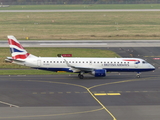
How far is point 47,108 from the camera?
3847 centimetres

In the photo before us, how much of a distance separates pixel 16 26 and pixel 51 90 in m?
85.7

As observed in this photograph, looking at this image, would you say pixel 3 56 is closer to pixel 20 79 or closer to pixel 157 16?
pixel 20 79

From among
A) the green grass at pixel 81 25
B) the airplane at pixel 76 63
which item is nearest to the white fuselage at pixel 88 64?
the airplane at pixel 76 63

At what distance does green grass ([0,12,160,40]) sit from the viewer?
365 ft

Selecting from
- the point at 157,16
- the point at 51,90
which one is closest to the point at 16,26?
the point at 157,16

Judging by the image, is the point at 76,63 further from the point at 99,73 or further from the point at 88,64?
the point at 99,73

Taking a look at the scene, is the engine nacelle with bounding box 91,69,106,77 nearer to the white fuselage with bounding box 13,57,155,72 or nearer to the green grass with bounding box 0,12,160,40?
the white fuselage with bounding box 13,57,155,72

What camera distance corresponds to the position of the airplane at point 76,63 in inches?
2239

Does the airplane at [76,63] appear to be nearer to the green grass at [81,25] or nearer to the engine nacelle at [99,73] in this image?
the engine nacelle at [99,73]

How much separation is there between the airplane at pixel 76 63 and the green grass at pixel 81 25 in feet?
163

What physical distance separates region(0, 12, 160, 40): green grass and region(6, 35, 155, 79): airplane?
49688mm

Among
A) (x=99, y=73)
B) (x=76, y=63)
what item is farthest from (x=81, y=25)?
(x=99, y=73)

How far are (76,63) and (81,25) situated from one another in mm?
75258

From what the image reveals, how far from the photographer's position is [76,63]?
5759 centimetres
